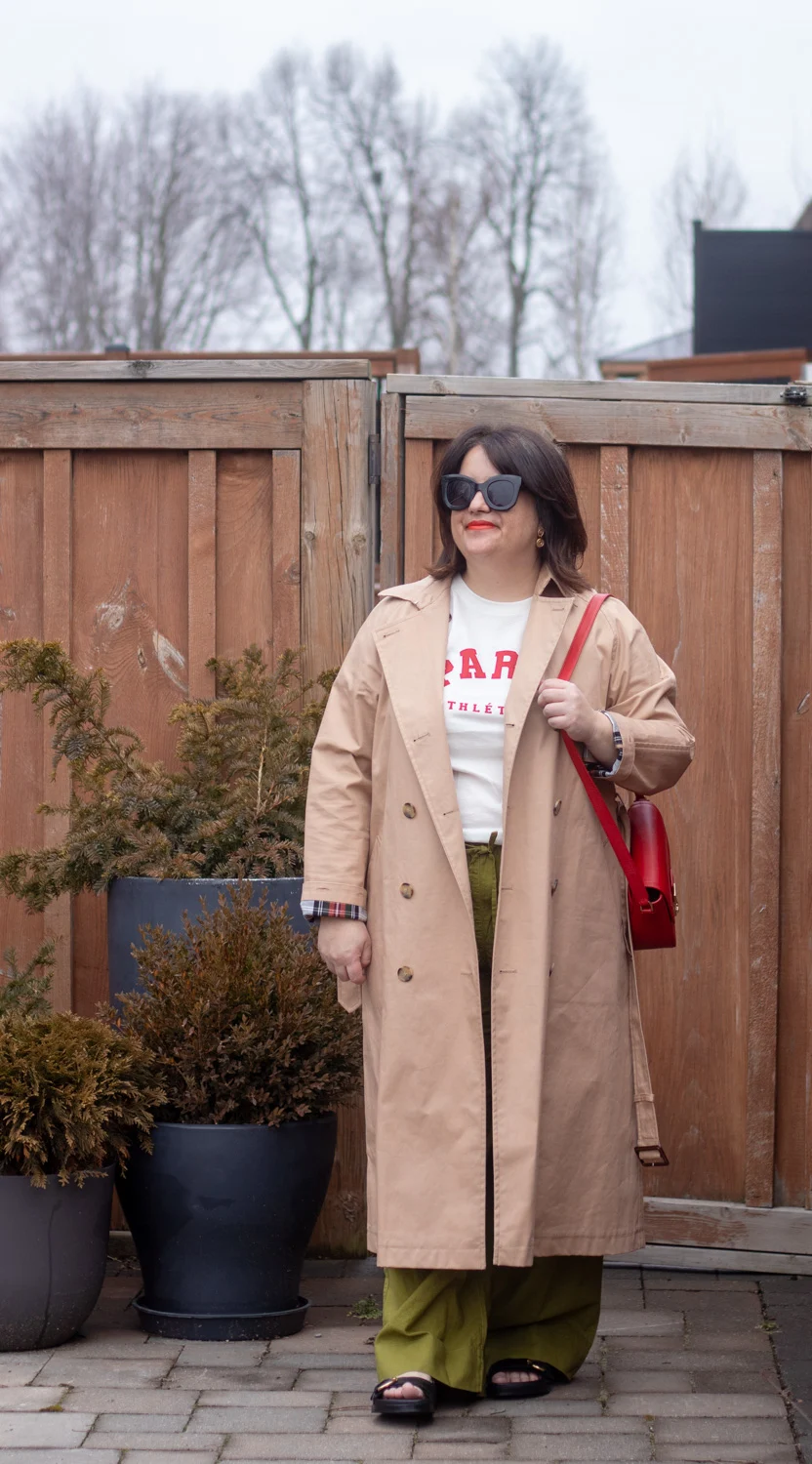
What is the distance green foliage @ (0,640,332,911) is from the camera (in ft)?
13.1

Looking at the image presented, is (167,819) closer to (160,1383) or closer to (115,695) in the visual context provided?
(115,695)

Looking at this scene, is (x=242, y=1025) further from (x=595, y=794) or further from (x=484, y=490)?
(x=484, y=490)

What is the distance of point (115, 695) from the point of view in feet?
15.2

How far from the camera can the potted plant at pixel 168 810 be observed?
3.99 meters

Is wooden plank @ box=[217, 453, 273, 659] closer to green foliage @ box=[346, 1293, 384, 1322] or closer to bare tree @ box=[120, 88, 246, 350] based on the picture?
green foliage @ box=[346, 1293, 384, 1322]

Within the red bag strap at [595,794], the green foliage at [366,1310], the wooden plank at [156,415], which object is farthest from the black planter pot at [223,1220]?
the wooden plank at [156,415]

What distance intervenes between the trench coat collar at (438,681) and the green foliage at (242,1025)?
648 millimetres

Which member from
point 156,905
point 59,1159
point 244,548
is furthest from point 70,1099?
point 244,548

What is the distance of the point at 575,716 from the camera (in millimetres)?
3232

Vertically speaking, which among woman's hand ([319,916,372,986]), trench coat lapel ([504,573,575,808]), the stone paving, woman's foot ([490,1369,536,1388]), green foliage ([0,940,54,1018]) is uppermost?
trench coat lapel ([504,573,575,808])

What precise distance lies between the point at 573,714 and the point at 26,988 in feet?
5.68

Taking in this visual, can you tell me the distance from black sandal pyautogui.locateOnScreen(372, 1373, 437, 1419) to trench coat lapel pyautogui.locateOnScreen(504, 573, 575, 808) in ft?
3.72

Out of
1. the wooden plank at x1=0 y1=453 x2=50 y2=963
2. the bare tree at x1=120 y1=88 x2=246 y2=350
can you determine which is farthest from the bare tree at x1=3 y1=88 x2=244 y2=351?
the wooden plank at x1=0 y1=453 x2=50 y2=963

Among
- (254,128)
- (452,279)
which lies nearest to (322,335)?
(452,279)
